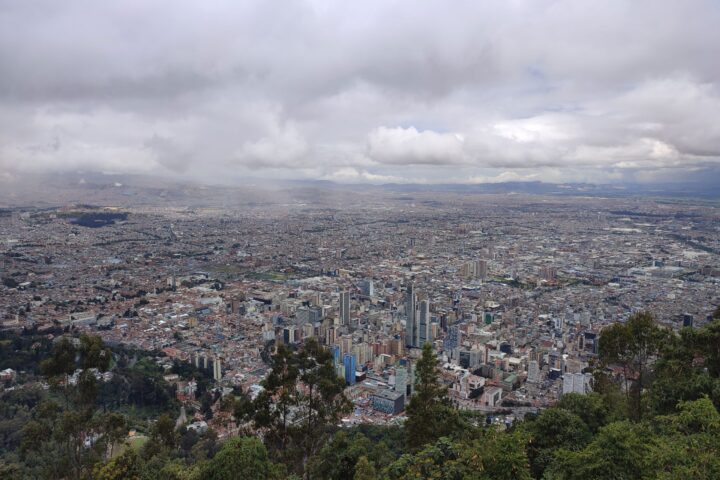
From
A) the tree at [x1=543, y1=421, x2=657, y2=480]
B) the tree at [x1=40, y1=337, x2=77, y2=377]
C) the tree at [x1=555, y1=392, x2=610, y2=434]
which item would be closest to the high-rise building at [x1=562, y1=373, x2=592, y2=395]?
the tree at [x1=555, y1=392, x2=610, y2=434]

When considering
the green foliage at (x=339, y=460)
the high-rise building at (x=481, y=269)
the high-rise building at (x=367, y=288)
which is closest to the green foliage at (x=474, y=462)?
the green foliage at (x=339, y=460)

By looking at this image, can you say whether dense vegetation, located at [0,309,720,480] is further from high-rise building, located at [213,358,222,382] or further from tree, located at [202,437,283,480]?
high-rise building, located at [213,358,222,382]

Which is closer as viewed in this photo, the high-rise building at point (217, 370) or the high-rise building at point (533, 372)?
the high-rise building at point (533, 372)

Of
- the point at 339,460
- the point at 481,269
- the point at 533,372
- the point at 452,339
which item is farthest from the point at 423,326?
the point at 481,269

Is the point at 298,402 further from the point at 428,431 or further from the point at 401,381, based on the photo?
the point at 401,381

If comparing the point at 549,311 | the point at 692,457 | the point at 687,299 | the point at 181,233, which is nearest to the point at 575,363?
the point at 549,311

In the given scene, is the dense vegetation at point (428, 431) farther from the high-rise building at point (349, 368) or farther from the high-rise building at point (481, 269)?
the high-rise building at point (481, 269)

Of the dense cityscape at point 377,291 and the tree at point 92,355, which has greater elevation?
the tree at point 92,355
